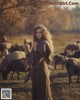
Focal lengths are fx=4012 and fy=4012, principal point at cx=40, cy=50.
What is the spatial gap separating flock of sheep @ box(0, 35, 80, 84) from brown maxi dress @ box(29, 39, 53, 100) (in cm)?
24

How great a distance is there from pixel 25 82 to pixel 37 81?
0.21 meters

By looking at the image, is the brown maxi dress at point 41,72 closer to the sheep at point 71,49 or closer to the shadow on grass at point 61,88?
the shadow on grass at point 61,88

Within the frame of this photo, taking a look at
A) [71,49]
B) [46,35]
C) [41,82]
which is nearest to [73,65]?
[71,49]

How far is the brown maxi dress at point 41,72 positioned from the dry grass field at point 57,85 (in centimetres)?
10

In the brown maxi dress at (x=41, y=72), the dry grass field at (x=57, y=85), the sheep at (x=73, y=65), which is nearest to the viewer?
the brown maxi dress at (x=41, y=72)

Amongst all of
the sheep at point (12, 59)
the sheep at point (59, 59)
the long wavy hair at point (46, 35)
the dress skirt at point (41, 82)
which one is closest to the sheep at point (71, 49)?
the sheep at point (59, 59)

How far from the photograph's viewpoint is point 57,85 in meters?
57.8

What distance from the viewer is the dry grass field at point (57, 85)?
190 ft

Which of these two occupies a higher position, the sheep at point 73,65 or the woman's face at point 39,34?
the woman's face at point 39,34

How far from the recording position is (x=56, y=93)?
57781mm

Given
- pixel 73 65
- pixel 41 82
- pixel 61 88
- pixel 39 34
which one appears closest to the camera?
pixel 39 34

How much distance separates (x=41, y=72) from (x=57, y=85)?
0.34 meters

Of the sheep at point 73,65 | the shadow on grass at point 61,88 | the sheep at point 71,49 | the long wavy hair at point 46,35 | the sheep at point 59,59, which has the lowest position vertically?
the shadow on grass at point 61,88

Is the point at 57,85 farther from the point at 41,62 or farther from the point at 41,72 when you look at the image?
the point at 41,62
